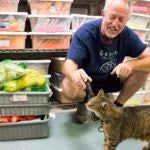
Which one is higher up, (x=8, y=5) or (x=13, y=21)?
(x=8, y=5)

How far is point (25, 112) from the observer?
77.2 inches

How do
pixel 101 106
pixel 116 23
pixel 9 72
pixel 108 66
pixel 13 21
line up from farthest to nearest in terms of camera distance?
pixel 13 21 < pixel 108 66 < pixel 9 72 < pixel 116 23 < pixel 101 106

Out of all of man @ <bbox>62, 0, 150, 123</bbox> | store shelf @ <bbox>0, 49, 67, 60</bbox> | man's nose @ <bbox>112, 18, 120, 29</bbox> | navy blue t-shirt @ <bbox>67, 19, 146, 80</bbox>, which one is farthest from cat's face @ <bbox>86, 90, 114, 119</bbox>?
store shelf @ <bbox>0, 49, 67, 60</bbox>

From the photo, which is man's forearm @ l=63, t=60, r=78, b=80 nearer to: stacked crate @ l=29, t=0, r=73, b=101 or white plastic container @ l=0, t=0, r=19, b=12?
stacked crate @ l=29, t=0, r=73, b=101

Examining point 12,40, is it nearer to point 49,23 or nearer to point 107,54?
point 49,23

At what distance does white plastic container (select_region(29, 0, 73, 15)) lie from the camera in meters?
2.18

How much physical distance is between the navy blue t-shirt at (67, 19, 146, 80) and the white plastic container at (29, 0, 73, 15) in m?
0.34

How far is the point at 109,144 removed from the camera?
1702mm

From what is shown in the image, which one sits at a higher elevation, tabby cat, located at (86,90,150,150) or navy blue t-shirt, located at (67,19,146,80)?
navy blue t-shirt, located at (67,19,146,80)

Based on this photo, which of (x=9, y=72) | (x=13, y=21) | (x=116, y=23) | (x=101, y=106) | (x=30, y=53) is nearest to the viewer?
(x=101, y=106)

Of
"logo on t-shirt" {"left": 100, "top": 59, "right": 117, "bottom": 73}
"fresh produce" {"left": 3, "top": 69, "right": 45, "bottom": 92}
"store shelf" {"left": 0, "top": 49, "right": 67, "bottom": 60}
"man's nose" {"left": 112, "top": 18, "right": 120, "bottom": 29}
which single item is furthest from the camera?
"store shelf" {"left": 0, "top": 49, "right": 67, "bottom": 60}

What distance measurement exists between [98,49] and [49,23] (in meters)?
0.49

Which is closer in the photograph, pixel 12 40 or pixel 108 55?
pixel 108 55

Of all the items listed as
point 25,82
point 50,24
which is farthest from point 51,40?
point 25,82
